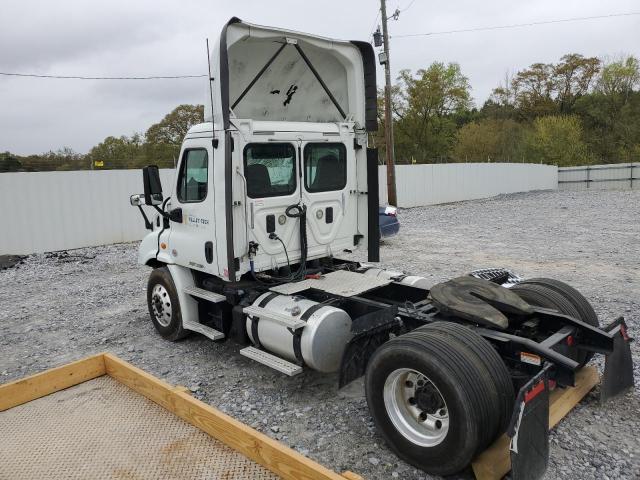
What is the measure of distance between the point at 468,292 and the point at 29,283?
347 inches

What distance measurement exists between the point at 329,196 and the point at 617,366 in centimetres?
335

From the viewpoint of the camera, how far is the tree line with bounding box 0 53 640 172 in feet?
156

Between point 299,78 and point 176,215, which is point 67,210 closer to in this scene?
point 176,215

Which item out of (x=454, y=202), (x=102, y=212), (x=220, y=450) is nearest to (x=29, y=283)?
(x=102, y=212)

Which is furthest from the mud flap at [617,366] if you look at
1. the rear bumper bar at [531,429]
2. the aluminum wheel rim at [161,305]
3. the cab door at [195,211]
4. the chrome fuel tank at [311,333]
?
the aluminum wheel rim at [161,305]

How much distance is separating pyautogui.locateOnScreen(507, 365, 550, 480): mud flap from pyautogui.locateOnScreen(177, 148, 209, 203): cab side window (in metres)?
3.71

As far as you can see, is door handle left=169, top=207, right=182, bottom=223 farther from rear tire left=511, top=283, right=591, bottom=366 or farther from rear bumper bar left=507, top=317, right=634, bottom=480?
rear bumper bar left=507, top=317, right=634, bottom=480

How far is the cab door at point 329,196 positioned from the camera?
19.4 feet

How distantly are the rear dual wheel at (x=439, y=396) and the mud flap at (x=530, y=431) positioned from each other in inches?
9.9

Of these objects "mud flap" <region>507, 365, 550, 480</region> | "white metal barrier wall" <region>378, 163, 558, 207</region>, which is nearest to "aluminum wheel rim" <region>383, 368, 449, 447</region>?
"mud flap" <region>507, 365, 550, 480</region>

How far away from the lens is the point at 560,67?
200 feet

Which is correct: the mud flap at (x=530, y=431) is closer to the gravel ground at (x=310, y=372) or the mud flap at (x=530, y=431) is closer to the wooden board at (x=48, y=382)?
the gravel ground at (x=310, y=372)

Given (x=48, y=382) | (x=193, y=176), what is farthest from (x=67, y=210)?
(x=48, y=382)

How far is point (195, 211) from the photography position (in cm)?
569
